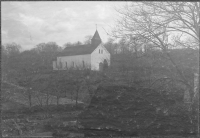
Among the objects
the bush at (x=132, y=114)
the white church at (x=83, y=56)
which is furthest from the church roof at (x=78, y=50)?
the bush at (x=132, y=114)

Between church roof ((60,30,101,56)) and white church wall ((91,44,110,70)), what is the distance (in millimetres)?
45

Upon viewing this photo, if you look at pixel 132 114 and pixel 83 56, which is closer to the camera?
pixel 83 56

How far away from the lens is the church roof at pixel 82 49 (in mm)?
1768

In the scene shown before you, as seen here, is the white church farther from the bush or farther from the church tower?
the bush

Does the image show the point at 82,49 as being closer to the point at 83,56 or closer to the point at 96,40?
the point at 83,56

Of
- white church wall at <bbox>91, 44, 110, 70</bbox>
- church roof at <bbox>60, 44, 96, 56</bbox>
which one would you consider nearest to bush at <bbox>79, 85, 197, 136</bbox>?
white church wall at <bbox>91, 44, 110, 70</bbox>

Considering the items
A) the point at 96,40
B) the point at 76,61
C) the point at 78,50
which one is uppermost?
the point at 96,40

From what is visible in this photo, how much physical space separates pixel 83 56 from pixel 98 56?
0.17m

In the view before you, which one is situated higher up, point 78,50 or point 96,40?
point 96,40

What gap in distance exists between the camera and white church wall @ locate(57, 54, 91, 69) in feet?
5.97

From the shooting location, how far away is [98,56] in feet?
5.91

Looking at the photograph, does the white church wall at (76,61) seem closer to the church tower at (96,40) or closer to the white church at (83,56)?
the white church at (83,56)

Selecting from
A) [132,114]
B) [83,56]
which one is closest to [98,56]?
[83,56]

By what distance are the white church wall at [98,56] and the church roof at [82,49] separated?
0.15 ft
